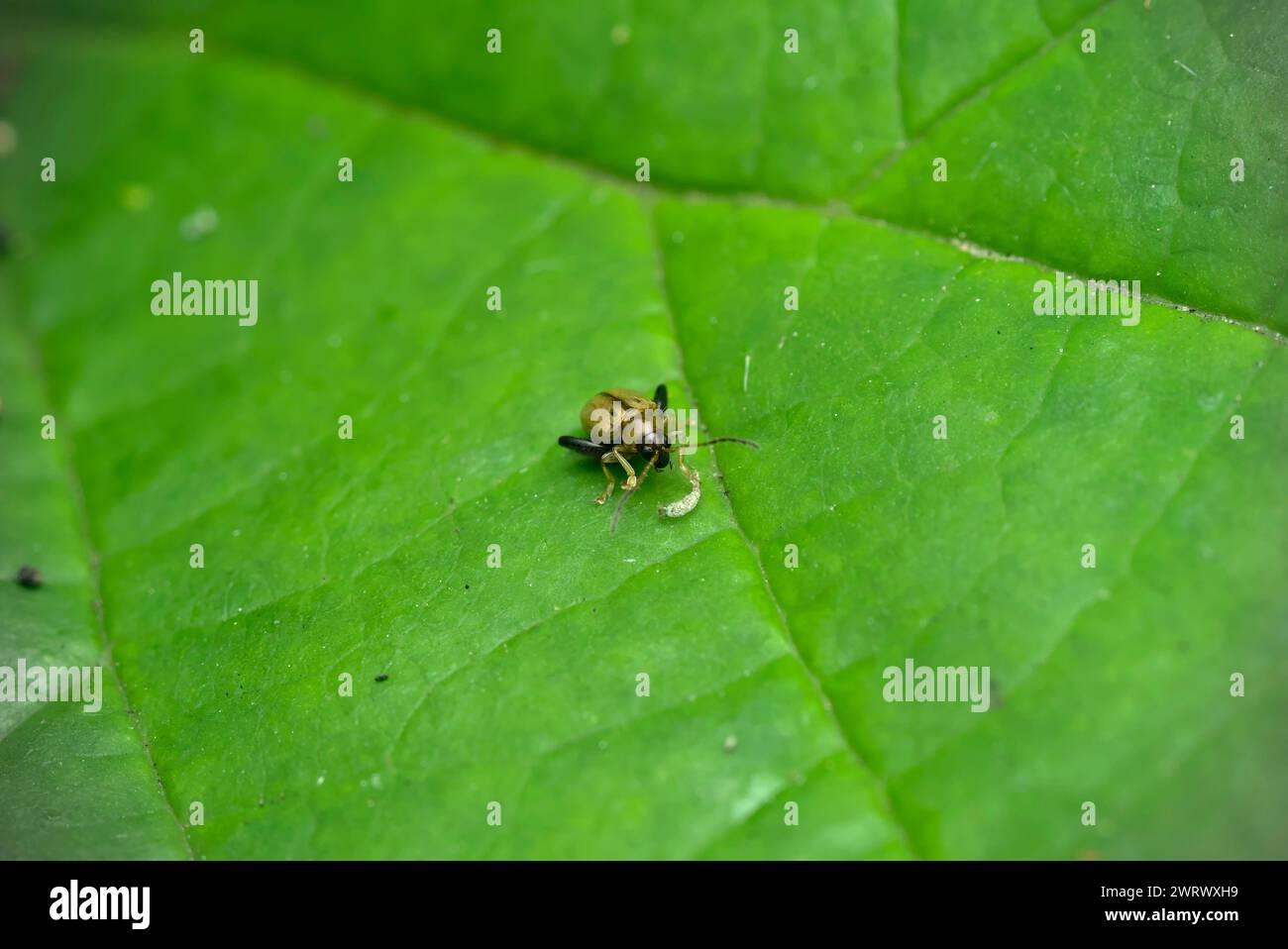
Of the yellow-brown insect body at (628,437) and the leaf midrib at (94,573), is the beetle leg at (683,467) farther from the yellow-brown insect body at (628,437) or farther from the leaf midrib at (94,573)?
the leaf midrib at (94,573)

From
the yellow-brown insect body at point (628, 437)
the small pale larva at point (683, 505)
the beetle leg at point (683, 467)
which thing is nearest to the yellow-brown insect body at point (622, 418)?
the yellow-brown insect body at point (628, 437)

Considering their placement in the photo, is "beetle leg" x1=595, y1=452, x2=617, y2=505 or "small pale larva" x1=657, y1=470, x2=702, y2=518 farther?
"beetle leg" x1=595, y1=452, x2=617, y2=505

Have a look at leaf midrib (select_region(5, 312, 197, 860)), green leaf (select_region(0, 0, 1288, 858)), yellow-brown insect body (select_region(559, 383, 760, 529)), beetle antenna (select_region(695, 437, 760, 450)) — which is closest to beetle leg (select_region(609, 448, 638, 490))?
yellow-brown insect body (select_region(559, 383, 760, 529))

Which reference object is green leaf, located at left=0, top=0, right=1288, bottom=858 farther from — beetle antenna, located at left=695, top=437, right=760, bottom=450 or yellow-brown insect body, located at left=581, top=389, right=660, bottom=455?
yellow-brown insect body, located at left=581, top=389, right=660, bottom=455

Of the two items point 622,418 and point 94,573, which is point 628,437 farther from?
point 94,573
